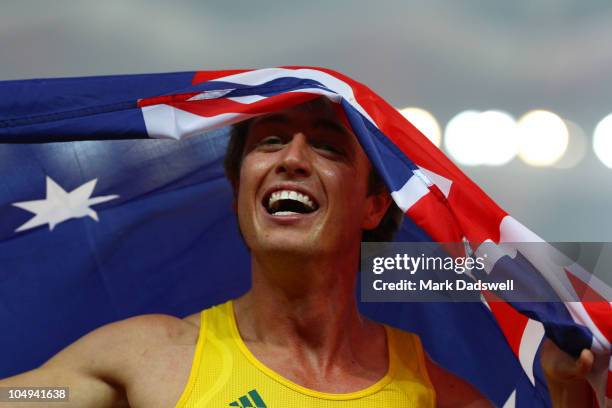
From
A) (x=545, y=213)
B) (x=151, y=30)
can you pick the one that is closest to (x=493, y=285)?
(x=545, y=213)

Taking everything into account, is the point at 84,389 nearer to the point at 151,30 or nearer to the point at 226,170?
the point at 226,170

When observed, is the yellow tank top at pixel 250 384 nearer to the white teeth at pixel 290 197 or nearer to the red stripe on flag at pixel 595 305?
the white teeth at pixel 290 197

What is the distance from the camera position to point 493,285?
1.58 metres

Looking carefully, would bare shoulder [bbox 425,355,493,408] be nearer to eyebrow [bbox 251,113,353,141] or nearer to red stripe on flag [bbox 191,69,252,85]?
eyebrow [bbox 251,113,353,141]

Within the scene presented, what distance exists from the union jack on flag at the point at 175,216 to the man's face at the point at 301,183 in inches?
4.3

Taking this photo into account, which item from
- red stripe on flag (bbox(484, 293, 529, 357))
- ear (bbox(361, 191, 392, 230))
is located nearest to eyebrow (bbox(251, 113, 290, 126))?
ear (bbox(361, 191, 392, 230))

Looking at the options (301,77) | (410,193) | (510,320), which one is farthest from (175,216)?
(510,320)

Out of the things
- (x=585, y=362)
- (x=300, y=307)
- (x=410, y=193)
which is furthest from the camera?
(x=300, y=307)

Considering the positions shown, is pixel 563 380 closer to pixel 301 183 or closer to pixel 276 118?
pixel 301 183

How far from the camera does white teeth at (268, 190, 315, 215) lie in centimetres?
171

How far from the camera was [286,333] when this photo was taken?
1.78m

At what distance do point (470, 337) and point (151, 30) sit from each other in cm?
151

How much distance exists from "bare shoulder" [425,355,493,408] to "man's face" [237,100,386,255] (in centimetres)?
32

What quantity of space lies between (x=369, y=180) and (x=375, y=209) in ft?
0.24
